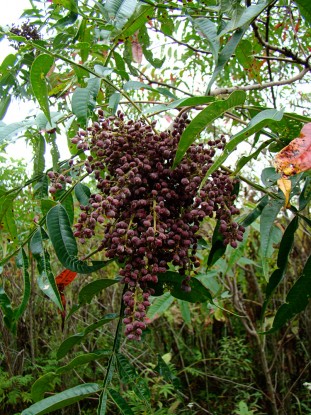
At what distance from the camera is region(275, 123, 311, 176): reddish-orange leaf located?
0.56 meters

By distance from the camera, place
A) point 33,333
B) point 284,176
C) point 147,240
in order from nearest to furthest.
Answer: point 284,176
point 147,240
point 33,333

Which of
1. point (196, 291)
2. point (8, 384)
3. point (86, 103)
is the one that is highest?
point (86, 103)

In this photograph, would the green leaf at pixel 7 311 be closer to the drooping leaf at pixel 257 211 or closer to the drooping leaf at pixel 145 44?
the drooping leaf at pixel 257 211

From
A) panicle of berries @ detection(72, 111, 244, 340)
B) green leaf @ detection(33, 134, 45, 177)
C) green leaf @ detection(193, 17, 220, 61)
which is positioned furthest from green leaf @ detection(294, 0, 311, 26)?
green leaf @ detection(33, 134, 45, 177)

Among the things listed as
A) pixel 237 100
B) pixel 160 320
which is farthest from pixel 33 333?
pixel 237 100

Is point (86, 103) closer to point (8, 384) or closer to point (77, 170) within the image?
point (77, 170)

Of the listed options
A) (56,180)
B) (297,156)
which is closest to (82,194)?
(56,180)

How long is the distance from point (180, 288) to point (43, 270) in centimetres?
29

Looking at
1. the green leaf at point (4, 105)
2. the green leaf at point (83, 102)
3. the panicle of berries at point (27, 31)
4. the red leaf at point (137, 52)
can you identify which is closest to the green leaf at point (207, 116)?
the green leaf at point (83, 102)

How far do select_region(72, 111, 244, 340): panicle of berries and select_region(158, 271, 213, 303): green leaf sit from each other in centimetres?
5

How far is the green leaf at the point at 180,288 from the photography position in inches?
35.4

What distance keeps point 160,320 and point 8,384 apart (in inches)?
48.1

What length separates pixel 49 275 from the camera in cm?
83

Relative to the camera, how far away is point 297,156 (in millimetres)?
567
